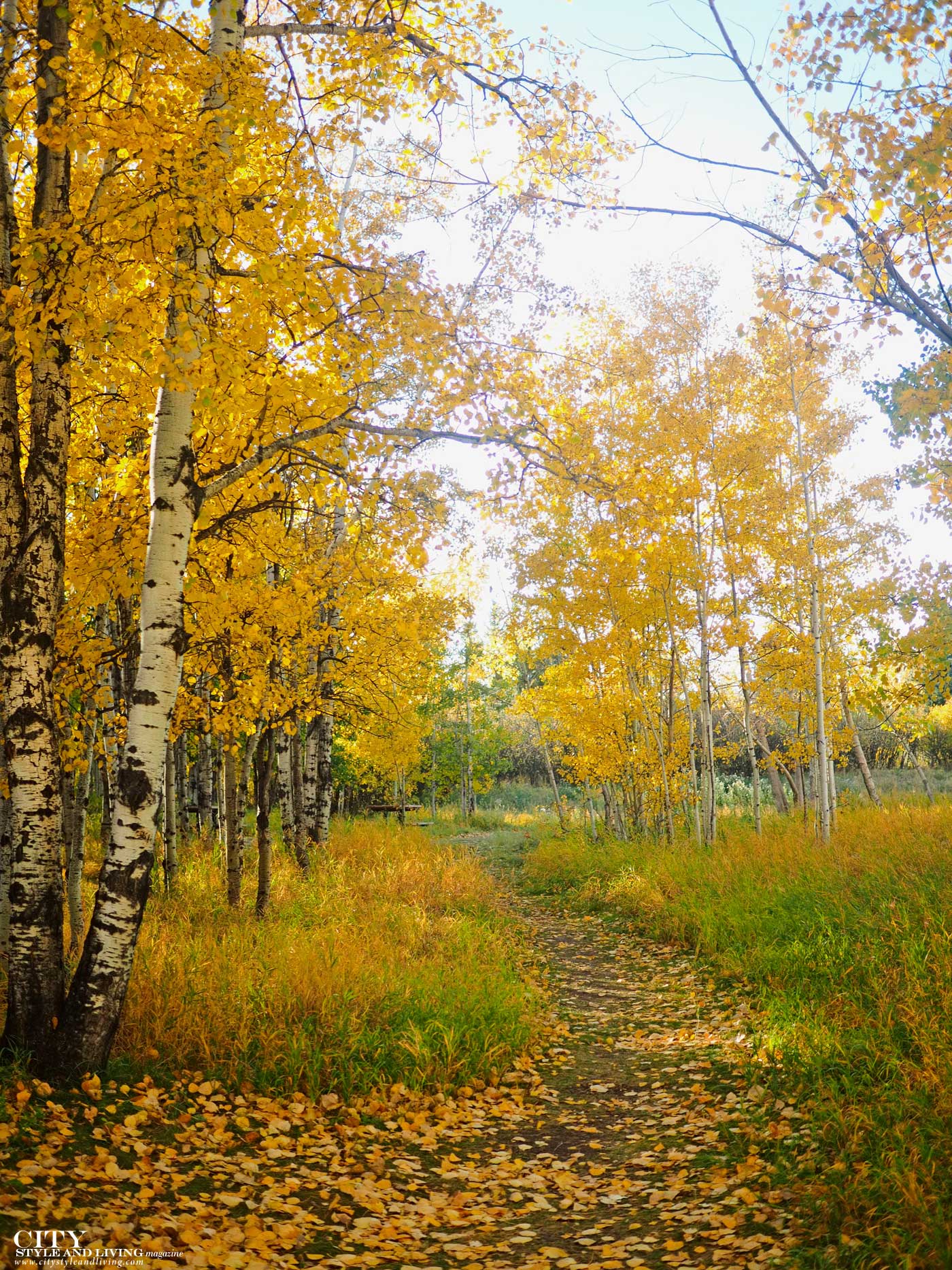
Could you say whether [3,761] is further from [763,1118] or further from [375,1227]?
[763,1118]

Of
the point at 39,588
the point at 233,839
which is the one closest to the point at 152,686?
the point at 39,588

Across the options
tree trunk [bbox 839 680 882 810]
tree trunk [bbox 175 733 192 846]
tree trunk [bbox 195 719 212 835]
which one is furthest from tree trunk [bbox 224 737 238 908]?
tree trunk [bbox 839 680 882 810]

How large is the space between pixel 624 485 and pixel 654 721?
33.1 feet

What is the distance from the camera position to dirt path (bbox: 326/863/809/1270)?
329cm

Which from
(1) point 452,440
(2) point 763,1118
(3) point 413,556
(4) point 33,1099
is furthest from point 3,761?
(2) point 763,1118

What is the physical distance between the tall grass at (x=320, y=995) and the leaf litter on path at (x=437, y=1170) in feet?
0.66

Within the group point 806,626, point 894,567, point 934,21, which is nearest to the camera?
point 934,21

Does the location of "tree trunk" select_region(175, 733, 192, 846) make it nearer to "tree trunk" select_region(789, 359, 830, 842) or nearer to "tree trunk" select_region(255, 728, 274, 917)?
"tree trunk" select_region(255, 728, 274, 917)

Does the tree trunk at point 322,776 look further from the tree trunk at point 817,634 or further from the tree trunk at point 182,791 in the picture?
the tree trunk at point 817,634

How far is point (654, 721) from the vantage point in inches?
584

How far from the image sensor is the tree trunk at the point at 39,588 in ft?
13.5

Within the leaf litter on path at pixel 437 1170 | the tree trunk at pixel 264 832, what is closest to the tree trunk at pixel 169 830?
the tree trunk at pixel 264 832

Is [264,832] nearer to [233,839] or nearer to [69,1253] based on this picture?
[233,839]

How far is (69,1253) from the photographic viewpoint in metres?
2.64
